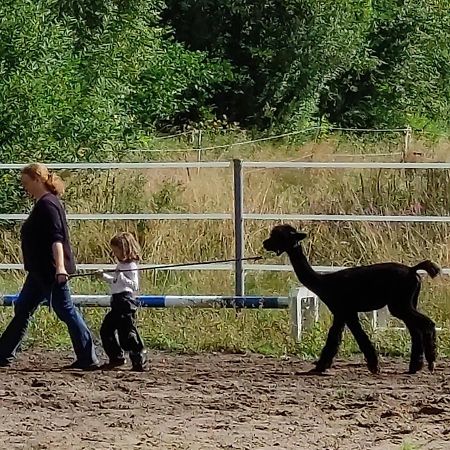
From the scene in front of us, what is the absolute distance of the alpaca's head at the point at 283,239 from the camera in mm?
8555

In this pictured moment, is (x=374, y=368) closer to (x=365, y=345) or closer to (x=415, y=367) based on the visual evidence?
(x=365, y=345)

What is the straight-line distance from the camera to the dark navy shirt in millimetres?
8344

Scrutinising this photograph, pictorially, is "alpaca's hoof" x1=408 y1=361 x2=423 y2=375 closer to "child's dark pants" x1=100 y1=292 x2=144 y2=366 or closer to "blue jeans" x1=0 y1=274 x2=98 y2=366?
"child's dark pants" x1=100 y1=292 x2=144 y2=366

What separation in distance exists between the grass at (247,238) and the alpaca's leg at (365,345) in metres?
0.87

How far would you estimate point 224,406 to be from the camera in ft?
23.9

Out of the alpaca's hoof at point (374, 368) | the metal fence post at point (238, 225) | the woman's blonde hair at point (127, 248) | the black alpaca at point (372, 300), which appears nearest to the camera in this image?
the black alpaca at point (372, 300)

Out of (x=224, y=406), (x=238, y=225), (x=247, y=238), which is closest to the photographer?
(x=224, y=406)

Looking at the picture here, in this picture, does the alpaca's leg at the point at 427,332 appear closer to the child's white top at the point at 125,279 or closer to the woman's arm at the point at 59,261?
the child's white top at the point at 125,279

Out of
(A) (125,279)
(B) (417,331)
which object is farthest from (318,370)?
(A) (125,279)

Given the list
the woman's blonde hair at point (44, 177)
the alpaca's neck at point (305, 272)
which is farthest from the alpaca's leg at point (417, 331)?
the woman's blonde hair at point (44, 177)

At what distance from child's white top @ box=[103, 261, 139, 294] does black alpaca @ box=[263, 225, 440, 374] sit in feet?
4.18

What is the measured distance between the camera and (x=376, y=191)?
13.1 m

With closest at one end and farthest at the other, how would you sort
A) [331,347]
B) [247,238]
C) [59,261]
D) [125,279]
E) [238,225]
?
1. [59,261]
2. [331,347]
3. [125,279]
4. [238,225]
5. [247,238]

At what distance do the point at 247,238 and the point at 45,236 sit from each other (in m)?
3.85
